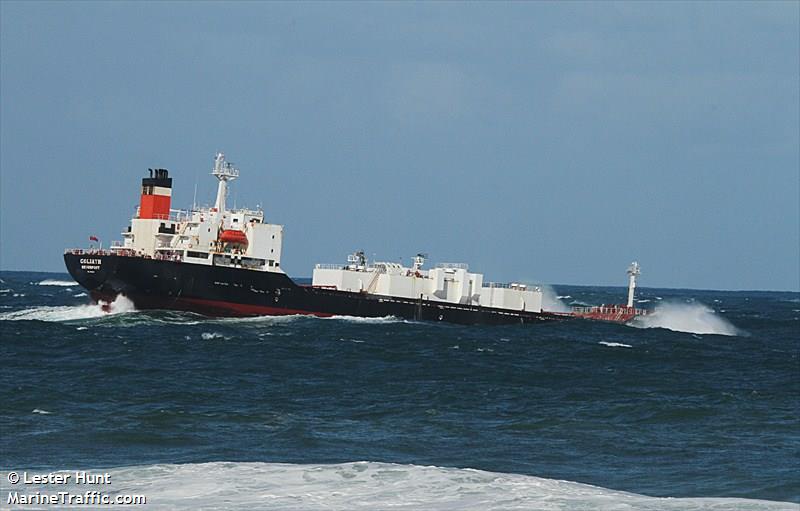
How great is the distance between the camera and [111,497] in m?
16.8

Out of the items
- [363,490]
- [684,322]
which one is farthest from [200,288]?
[363,490]

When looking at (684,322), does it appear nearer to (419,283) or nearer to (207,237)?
(419,283)

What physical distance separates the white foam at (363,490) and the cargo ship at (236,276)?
39078 mm

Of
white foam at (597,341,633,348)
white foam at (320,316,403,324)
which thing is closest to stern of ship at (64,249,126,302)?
white foam at (320,316,403,324)

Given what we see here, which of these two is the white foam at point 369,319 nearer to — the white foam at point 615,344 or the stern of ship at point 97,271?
the stern of ship at point 97,271

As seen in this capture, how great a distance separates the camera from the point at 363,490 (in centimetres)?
1791

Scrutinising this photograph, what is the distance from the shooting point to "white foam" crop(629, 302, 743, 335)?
78.1 metres

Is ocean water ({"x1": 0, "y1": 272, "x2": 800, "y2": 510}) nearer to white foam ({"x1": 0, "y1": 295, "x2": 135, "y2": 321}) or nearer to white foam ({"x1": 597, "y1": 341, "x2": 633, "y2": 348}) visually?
white foam ({"x1": 597, "y1": 341, "x2": 633, "y2": 348})

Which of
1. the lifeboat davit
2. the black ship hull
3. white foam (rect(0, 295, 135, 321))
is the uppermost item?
the lifeboat davit

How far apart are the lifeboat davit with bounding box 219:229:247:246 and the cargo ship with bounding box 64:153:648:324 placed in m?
0.05

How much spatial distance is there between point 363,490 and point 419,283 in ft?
162

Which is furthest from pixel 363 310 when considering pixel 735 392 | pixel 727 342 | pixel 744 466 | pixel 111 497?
pixel 111 497

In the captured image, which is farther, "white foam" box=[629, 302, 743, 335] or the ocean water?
"white foam" box=[629, 302, 743, 335]

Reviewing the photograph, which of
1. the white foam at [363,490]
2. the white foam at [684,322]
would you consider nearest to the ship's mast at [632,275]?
the white foam at [684,322]
